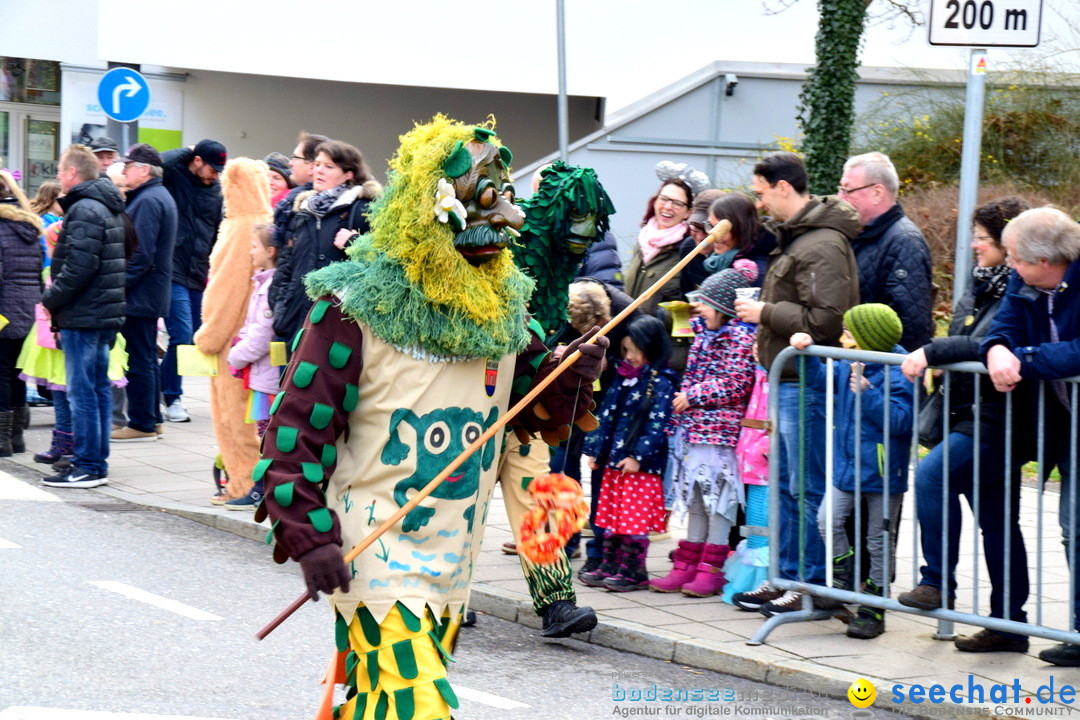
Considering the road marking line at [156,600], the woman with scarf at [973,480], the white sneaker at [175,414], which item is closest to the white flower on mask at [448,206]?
the woman with scarf at [973,480]

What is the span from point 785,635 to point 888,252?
1842 millimetres

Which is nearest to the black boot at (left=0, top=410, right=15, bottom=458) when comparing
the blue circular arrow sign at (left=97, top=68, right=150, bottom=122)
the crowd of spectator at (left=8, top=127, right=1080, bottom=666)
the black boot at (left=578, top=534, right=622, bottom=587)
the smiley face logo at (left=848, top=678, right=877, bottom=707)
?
the crowd of spectator at (left=8, top=127, right=1080, bottom=666)

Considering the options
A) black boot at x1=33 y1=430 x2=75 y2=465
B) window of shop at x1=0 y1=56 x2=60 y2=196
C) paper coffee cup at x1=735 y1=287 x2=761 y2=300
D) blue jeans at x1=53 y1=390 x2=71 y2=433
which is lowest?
black boot at x1=33 y1=430 x2=75 y2=465

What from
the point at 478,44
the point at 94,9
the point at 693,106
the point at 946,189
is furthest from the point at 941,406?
the point at 94,9

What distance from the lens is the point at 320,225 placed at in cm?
730

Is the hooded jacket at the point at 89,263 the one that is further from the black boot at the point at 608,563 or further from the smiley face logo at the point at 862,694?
the smiley face logo at the point at 862,694

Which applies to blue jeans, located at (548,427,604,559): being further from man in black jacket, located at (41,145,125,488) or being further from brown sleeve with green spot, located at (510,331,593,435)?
man in black jacket, located at (41,145,125,488)

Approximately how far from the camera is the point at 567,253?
5730 mm

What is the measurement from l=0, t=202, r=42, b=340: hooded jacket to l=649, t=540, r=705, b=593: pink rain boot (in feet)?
17.9

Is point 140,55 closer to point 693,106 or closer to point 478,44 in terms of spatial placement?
point 478,44

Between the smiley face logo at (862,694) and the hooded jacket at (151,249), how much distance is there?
666cm

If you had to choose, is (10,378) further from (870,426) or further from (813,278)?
(870,426)

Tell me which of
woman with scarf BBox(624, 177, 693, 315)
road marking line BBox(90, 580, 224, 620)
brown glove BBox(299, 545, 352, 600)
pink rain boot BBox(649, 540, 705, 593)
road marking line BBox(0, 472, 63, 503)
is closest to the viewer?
brown glove BBox(299, 545, 352, 600)

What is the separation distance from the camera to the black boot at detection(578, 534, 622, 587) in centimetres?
673
